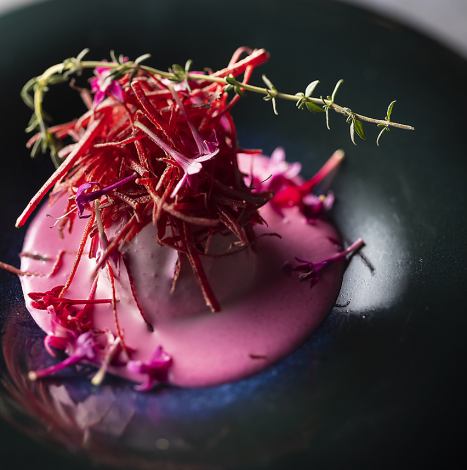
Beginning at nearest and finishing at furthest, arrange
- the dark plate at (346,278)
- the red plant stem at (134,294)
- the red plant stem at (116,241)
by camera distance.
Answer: the dark plate at (346,278)
the red plant stem at (116,241)
the red plant stem at (134,294)

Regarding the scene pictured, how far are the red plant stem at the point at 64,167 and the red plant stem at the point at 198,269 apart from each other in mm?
237

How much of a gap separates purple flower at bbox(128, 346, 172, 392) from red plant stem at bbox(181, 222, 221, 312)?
0.46 ft

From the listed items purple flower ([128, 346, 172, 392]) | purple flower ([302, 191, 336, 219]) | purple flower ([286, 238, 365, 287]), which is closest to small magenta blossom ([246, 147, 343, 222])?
purple flower ([302, 191, 336, 219])

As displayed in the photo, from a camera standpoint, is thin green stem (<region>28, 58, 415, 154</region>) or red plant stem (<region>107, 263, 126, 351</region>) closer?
thin green stem (<region>28, 58, 415, 154</region>)

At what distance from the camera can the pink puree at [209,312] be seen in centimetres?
129

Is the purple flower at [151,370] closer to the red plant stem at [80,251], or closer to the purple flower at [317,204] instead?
the red plant stem at [80,251]

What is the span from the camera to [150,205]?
127cm

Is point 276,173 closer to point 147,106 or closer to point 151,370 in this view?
point 147,106

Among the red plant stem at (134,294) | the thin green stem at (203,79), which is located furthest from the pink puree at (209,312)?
the thin green stem at (203,79)

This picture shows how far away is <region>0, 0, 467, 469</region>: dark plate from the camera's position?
Result: 3.58 feet

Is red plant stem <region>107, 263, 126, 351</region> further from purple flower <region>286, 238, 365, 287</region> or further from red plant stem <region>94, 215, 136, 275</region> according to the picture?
purple flower <region>286, 238, 365, 287</region>

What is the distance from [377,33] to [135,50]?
62 centimetres

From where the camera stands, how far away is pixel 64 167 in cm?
128

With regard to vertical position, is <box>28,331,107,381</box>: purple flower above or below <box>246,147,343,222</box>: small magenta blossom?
below
